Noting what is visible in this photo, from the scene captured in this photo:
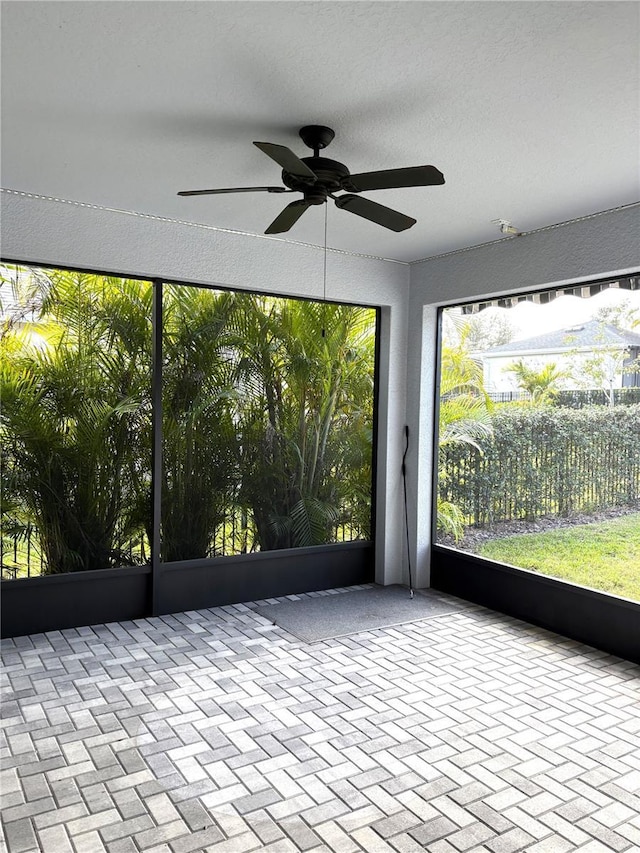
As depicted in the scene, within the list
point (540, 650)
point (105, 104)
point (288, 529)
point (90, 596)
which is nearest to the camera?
point (105, 104)

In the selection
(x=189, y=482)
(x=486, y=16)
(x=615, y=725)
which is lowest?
(x=615, y=725)

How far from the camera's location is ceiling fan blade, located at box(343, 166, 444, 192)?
2.51m

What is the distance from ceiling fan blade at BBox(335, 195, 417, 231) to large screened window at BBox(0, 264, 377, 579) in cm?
186

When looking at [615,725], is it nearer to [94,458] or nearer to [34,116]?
[94,458]

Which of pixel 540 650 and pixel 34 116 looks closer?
pixel 34 116

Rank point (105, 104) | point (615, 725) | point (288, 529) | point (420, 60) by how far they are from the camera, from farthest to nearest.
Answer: point (288, 529), point (615, 725), point (105, 104), point (420, 60)

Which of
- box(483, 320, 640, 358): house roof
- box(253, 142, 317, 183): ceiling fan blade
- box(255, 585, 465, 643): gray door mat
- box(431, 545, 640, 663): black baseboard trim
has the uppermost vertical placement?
box(253, 142, 317, 183): ceiling fan blade

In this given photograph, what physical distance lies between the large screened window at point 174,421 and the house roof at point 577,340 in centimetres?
121

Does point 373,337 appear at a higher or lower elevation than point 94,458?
higher

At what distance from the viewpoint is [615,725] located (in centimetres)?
302

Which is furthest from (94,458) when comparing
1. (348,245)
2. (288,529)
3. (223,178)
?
(348,245)

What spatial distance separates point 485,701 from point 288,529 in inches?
84.2

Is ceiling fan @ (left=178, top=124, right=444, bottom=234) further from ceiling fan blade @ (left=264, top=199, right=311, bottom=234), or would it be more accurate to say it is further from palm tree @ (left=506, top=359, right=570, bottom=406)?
palm tree @ (left=506, top=359, right=570, bottom=406)

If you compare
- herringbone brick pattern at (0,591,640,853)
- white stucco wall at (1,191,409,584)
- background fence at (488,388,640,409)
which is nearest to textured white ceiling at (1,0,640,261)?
white stucco wall at (1,191,409,584)
